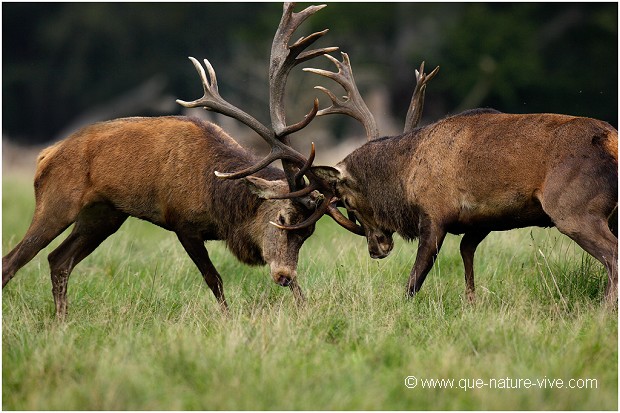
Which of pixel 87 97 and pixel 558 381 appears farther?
pixel 87 97

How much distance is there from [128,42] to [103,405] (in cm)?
3179

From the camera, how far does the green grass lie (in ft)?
17.9

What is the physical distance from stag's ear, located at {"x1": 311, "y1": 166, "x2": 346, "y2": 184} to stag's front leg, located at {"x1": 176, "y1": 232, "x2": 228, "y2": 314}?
3.46 feet

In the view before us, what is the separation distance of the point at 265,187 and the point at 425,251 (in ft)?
4.50

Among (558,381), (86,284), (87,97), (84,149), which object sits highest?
(84,149)

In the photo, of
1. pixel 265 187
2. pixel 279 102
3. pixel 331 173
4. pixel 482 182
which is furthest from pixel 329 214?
pixel 482 182

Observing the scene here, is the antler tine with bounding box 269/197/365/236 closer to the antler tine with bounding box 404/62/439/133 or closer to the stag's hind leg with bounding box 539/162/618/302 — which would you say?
the antler tine with bounding box 404/62/439/133

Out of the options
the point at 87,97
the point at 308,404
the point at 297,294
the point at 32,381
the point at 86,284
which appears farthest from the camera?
the point at 87,97

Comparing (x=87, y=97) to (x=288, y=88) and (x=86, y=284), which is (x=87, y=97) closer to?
(x=288, y=88)

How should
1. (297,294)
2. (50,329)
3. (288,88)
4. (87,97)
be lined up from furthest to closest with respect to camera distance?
(87,97) < (288,88) < (297,294) < (50,329)

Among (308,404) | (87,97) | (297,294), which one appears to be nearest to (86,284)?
(297,294)

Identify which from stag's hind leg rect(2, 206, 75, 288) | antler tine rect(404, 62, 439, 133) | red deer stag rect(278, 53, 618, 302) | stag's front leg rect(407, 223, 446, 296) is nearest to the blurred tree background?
antler tine rect(404, 62, 439, 133)

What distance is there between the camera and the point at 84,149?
8352 millimetres

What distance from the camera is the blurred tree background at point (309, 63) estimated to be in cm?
2705
